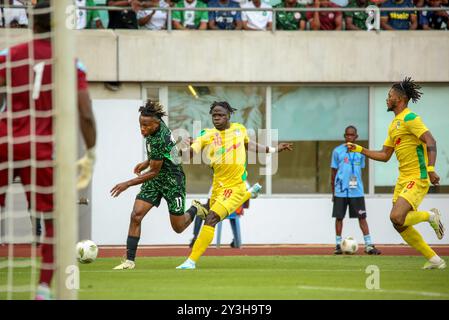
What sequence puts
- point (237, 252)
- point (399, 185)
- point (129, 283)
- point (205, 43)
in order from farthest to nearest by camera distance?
point (205, 43)
point (237, 252)
point (399, 185)
point (129, 283)

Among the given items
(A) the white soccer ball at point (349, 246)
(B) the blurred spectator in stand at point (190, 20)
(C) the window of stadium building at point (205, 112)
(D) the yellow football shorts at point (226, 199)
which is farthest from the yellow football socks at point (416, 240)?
(B) the blurred spectator in stand at point (190, 20)

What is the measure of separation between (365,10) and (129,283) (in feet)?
38.6

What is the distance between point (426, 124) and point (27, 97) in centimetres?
1489

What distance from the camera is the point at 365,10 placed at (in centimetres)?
2158

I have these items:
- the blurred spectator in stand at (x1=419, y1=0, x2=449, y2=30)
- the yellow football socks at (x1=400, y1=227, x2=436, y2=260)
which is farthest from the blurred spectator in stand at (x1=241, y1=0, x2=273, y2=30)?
the yellow football socks at (x1=400, y1=227, x2=436, y2=260)

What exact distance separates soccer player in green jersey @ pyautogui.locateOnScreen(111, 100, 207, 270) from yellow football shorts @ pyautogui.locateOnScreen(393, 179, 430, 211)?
112 inches

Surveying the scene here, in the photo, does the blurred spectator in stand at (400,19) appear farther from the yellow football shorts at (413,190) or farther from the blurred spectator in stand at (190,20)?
the yellow football shorts at (413,190)

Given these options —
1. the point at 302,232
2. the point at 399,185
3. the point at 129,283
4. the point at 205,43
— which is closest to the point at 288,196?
the point at 302,232

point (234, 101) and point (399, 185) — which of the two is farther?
point (234, 101)

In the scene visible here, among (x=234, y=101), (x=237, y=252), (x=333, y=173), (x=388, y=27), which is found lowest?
(x=237, y=252)

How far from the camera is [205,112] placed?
2208cm

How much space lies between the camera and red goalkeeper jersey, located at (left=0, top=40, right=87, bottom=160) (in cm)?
832

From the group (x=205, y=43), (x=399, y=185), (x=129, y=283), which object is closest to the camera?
(x=129, y=283)
